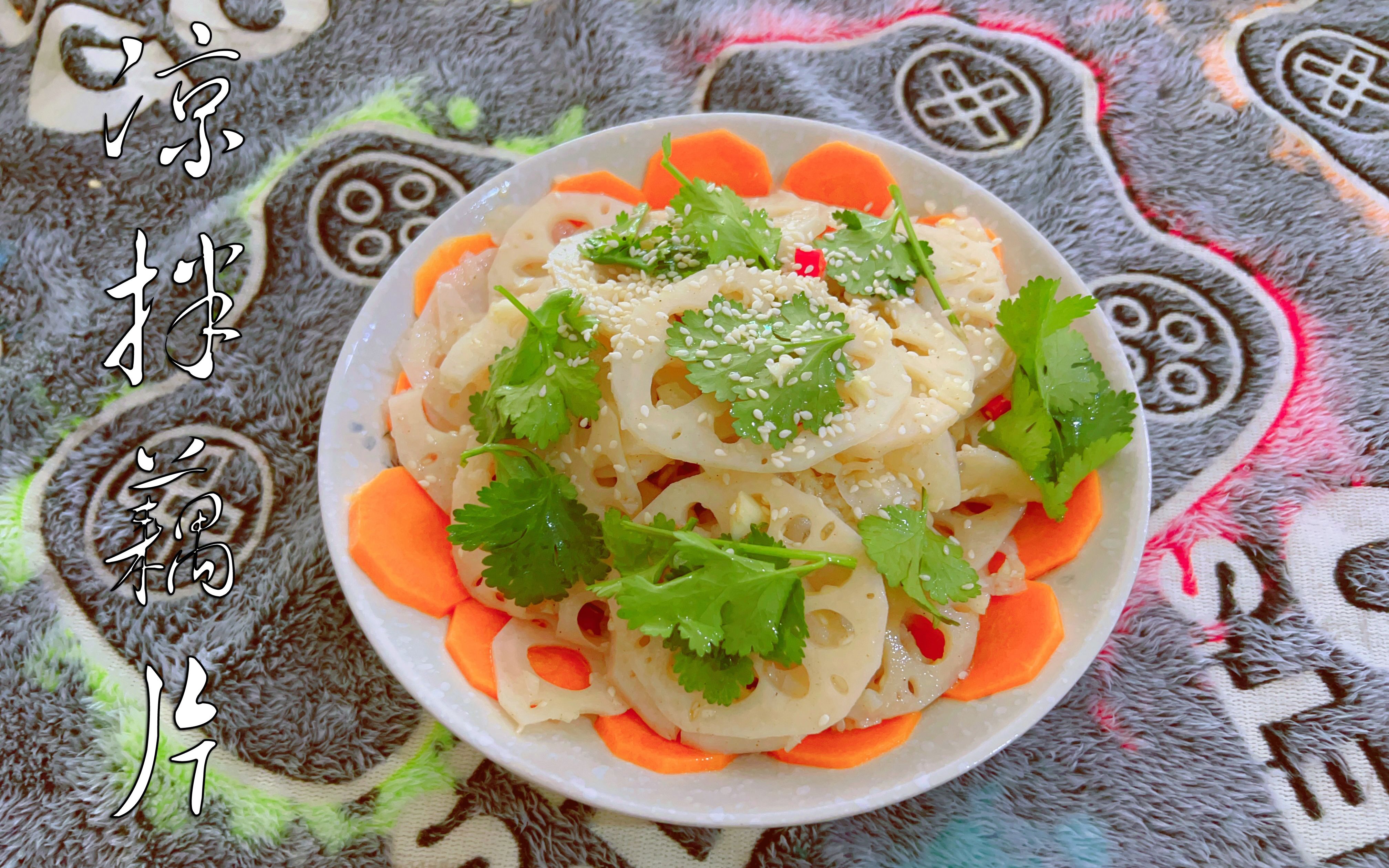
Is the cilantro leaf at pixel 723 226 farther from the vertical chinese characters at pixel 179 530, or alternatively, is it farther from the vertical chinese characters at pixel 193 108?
the vertical chinese characters at pixel 193 108

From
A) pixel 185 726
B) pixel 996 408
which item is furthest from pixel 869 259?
pixel 185 726

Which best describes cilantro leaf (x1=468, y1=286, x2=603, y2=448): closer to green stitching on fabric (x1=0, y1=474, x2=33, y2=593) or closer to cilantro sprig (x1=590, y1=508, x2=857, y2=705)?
cilantro sprig (x1=590, y1=508, x2=857, y2=705)

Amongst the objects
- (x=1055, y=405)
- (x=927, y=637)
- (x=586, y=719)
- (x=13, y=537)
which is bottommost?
(x=13, y=537)

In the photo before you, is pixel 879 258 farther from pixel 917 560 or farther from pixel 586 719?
pixel 586 719

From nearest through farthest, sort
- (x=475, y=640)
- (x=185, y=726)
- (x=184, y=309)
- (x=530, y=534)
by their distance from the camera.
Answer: (x=530, y=534), (x=475, y=640), (x=185, y=726), (x=184, y=309)

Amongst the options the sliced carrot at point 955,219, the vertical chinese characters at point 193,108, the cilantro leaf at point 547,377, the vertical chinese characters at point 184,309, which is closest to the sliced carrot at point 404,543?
the cilantro leaf at point 547,377

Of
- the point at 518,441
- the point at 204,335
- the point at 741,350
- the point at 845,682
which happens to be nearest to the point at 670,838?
the point at 845,682

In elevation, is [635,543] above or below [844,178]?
below
